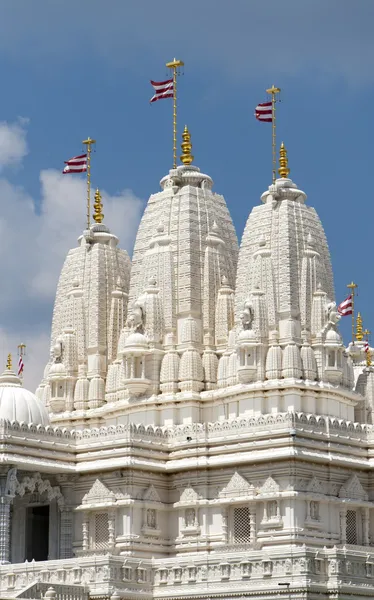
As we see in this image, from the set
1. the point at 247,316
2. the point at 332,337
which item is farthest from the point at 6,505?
the point at 332,337

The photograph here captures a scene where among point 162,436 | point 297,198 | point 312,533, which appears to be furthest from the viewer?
point 297,198

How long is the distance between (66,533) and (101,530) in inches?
63.5

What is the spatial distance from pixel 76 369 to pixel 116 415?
18.2 feet

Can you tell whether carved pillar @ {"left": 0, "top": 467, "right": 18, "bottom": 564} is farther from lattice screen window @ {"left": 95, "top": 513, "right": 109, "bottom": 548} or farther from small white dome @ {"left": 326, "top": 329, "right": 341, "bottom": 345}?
small white dome @ {"left": 326, "top": 329, "right": 341, "bottom": 345}

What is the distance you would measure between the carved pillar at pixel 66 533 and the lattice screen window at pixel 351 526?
1132 cm

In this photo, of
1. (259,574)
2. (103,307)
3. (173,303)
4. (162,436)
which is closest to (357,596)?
(259,574)

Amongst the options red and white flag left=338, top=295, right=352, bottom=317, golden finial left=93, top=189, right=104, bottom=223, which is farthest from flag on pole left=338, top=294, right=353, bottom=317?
golden finial left=93, top=189, right=104, bottom=223

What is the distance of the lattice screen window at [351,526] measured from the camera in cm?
6350

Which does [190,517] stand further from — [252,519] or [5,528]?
[5,528]

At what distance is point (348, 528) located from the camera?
209 feet

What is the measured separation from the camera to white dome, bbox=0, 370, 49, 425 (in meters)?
64.6

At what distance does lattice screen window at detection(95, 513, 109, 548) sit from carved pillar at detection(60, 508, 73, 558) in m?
1.24

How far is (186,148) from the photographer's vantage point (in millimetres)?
73625

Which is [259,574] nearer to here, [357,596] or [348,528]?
[357,596]
